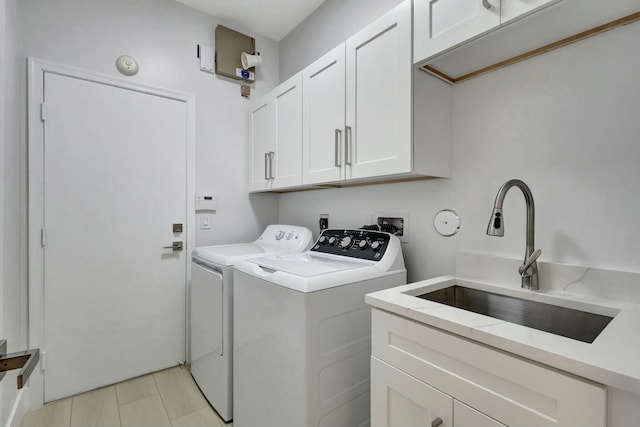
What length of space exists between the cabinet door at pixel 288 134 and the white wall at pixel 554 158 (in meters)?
0.84

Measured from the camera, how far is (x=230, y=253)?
6.26 feet

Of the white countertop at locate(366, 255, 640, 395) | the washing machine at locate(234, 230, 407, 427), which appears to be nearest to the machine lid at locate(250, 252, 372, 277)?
the washing machine at locate(234, 230, 407, 427)

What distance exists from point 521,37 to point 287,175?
144 cm

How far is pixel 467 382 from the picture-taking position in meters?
0.81

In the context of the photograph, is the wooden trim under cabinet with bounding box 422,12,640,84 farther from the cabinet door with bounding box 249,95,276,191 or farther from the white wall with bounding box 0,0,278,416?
the white wall with bounding box 0,0,278,416

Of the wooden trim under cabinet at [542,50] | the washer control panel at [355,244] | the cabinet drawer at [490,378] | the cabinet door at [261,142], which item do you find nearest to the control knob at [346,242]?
the washer control panel at [355,244]

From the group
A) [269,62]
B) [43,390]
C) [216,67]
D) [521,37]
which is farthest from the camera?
[269,62]

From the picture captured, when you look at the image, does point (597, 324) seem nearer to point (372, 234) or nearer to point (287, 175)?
point (372, 234)

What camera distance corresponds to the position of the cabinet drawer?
63 cm

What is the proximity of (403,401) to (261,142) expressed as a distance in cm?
199

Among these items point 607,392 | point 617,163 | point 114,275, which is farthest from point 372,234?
point 114,275

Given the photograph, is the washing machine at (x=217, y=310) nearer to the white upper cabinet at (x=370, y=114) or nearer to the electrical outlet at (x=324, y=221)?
the electrical outlet at (x=324, y=221)

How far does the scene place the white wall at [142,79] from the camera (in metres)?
1.64

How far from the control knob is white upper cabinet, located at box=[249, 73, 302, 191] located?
0.51m
